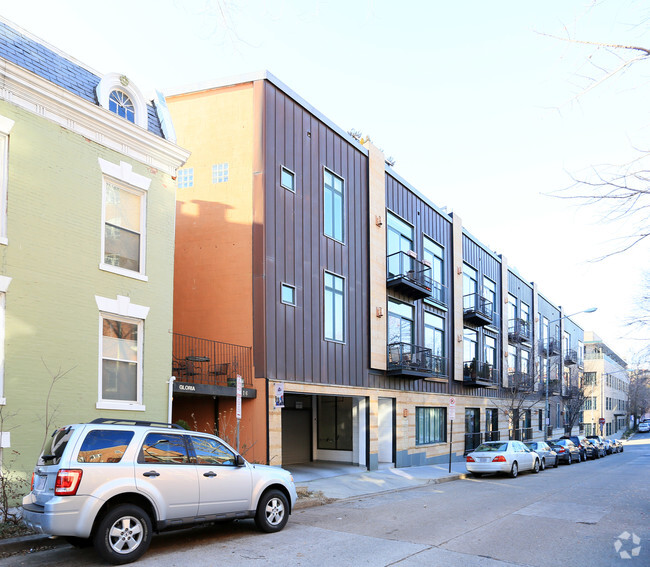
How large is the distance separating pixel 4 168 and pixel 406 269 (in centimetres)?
1695

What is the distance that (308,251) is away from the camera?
19047mm

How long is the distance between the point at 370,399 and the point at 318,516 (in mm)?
9911

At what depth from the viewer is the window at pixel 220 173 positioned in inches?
715

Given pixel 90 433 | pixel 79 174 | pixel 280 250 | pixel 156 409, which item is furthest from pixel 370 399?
pixel 90 433

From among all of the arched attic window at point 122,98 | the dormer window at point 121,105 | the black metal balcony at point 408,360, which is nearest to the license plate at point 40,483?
the arched attic window at point 122,98

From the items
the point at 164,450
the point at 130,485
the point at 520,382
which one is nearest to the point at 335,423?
the point at 164,450

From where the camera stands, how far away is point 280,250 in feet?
58.3

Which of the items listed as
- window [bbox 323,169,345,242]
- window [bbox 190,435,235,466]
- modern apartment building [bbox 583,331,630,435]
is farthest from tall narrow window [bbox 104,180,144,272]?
modern apartment building [bbox 583,331,630,435]

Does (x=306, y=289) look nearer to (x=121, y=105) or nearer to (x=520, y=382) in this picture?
(x=121, y=105)

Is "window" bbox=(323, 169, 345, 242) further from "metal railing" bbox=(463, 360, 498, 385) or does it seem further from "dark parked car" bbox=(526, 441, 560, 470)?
"metal railing" bbox=(463, 360, 498, 385)

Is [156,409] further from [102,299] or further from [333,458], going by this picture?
[333,458]

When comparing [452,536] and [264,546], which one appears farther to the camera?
[452,536]

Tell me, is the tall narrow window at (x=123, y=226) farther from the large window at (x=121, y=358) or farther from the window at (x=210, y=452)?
the window at (x=210, y=452)

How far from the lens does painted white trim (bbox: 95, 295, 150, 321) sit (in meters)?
12.3
